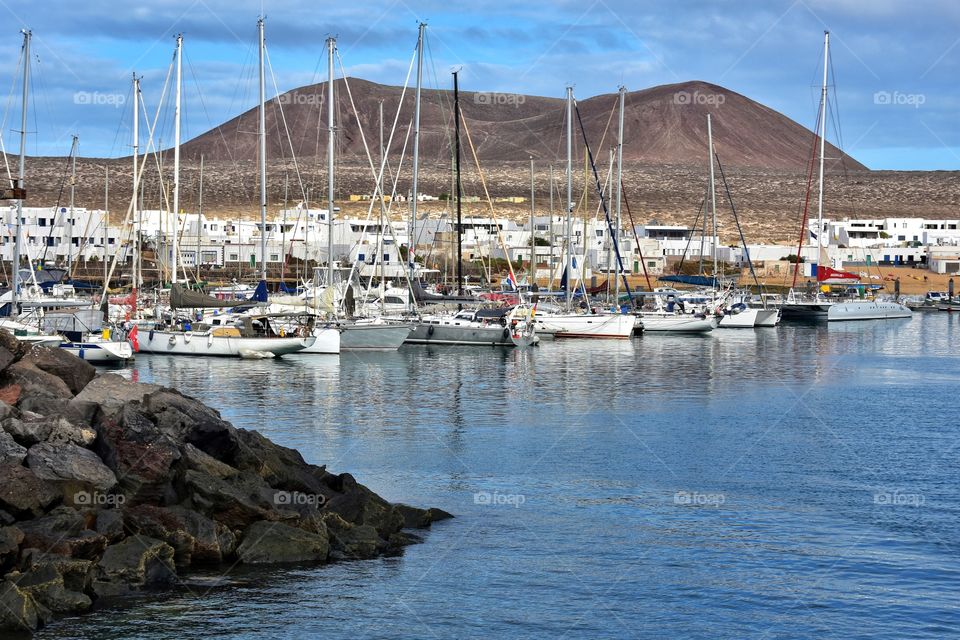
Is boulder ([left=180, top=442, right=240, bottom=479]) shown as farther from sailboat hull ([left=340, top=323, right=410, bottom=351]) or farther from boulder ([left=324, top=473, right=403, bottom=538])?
sailboat hull ([left=340, top=323, right=410, bottom=351])

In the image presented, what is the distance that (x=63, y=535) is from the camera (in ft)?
57.7

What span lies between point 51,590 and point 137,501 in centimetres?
249

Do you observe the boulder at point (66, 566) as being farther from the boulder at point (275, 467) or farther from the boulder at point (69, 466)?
the boulder at point (275, 467)

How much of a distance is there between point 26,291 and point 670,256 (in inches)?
3019

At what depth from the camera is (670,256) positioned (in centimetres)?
12069

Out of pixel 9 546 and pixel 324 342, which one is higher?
pixel 324 342

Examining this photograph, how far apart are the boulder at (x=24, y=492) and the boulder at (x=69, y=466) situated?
185 millimetres

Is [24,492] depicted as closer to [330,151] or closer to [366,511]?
[366,511]

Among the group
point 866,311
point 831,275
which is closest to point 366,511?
point 866,311

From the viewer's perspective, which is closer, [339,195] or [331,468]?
[331,468]

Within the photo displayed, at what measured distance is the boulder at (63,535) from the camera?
57.2ft

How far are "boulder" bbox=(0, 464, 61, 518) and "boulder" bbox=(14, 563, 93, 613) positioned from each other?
129 cm

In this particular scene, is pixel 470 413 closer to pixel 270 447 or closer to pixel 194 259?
pixel 270 447

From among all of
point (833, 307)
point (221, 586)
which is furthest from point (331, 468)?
point (833, 307)
